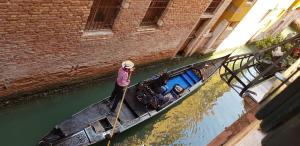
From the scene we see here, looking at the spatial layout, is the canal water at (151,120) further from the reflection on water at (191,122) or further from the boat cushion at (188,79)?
the boat cushion at (188,79)

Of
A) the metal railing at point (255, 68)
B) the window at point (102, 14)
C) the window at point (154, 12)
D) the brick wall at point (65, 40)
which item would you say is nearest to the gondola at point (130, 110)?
the brick wall at point (65, 40)

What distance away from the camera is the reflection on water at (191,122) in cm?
1043

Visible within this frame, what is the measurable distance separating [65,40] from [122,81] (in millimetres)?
1600

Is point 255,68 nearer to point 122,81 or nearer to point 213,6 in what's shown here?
point 122,81

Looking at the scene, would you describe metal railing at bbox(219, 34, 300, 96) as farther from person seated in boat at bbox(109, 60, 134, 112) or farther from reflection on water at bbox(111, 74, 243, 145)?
reflection on water at bbox(111, 74, 243, 145)

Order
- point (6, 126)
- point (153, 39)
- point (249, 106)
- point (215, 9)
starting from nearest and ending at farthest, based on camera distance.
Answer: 1. point (249, 106)
2. point (6, 126)
3. point (153, 39)
4. point (215, 9)

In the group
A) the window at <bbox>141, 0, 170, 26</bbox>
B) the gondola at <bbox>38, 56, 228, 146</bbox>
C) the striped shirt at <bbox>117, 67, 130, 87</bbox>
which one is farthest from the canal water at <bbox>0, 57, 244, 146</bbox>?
the window at <bbox>141, 0, 170, 26</bbox>

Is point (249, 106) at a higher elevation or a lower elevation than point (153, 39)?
lower

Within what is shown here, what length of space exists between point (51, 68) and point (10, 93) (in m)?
1.08

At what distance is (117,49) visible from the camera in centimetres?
1038

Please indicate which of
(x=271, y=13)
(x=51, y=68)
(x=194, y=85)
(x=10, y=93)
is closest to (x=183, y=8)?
(x=194, y=85)

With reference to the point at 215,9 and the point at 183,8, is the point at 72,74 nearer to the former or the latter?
the point at 183,8

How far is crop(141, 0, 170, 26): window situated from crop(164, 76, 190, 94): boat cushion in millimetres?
1797

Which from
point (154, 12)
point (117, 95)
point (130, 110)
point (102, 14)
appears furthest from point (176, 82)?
point (102, 14)
